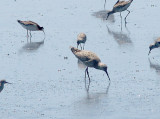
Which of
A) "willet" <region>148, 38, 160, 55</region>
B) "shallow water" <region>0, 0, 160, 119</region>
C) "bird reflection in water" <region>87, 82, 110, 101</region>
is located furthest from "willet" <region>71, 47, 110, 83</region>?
"willet" <region>148, 38, 160, 55</region>

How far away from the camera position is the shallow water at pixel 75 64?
12164mm

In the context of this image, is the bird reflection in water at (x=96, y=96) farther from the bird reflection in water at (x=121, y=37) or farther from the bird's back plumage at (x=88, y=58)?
the bird reflection in water at (x=121, y=37)

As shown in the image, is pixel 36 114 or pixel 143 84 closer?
pixel 36 114

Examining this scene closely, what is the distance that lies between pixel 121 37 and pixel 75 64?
354cm

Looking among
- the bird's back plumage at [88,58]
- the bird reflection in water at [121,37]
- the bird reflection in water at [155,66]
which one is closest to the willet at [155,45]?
the bird reflection in water at [155,66]

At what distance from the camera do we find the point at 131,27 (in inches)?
800

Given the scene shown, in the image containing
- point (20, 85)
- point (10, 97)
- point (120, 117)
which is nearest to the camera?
point (120, 117)

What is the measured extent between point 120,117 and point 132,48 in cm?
611

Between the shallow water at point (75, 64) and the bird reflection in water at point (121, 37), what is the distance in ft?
0.11

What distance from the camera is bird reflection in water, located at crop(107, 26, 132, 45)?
18.2 metres

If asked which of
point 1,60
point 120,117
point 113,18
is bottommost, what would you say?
point 120,117

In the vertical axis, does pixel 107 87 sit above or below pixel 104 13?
below

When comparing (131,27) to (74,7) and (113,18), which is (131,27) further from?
(74,7)

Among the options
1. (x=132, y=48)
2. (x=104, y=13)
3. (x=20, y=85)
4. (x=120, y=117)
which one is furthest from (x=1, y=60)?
(x=104, y=13)
